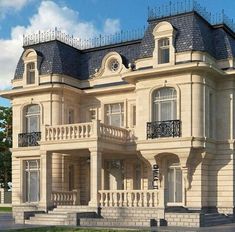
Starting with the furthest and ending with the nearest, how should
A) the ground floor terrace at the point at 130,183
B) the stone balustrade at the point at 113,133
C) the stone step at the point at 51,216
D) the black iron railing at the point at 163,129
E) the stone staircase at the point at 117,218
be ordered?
the stone balustrade at the point at 113,133
the black iron railing at the point at 163,129
the stone step at the point at 51,216
the ground floor terrace at the point at 130,183
the stone staircase at the point at 117,218

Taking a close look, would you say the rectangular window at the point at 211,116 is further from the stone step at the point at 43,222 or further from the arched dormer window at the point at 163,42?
the stone step at the point at 43,222

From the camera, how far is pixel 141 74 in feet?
91.7

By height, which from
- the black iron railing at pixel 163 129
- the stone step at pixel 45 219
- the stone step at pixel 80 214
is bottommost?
the stone step at pixel 45 219

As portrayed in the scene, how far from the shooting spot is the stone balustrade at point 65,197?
29.3 metres

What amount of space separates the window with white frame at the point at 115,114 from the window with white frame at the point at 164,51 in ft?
15.0

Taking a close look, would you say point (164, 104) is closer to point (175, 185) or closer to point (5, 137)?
point (175, 185)

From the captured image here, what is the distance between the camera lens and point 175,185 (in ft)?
91.9

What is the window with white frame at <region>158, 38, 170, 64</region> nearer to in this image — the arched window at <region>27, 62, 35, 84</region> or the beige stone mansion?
the beige stone mansion

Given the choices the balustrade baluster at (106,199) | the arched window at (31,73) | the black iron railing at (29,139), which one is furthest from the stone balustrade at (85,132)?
the arched window at (31,73)

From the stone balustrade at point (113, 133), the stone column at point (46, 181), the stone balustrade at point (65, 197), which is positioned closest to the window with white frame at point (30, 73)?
the stone column at point (46, 181)

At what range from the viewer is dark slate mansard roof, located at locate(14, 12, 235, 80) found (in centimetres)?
2783

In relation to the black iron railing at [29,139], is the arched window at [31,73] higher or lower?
higher

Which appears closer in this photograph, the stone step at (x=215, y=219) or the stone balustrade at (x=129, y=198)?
the stone step at (x=215, y=219)

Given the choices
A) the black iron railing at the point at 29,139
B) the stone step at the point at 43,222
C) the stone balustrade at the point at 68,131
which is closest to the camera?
the stone step at the point at 43,222
